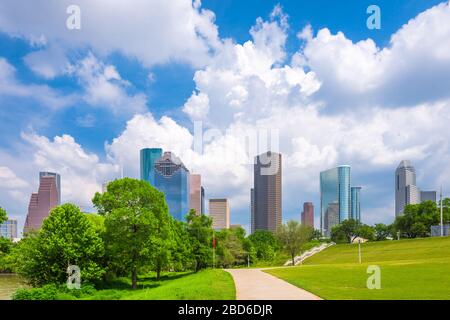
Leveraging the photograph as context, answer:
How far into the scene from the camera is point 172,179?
4797 cm

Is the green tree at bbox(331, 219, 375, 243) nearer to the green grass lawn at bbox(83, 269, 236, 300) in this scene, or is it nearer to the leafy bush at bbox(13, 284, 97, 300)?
the green grass lawn at bbox(83, 269, 236, 300)

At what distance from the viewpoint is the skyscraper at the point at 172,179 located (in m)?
41.9

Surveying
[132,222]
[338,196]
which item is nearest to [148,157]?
[132,222]

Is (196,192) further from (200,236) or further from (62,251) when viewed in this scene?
(62,251)

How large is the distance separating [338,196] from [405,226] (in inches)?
1794

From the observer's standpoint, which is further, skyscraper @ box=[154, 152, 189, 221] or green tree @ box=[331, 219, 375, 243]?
green tree @ box=[331, 219, 375, 243]

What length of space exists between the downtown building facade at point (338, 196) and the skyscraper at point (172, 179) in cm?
1610

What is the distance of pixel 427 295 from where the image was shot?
17266mm

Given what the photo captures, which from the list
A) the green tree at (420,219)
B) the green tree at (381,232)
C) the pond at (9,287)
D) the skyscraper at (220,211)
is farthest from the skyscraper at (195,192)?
the green tree at (381,232)

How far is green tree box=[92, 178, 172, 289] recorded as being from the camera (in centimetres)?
3753

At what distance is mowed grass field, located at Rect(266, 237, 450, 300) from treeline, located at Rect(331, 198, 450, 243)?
18.8 metres

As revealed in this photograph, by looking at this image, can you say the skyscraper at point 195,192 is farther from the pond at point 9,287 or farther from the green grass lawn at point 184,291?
the pond at point 9,287

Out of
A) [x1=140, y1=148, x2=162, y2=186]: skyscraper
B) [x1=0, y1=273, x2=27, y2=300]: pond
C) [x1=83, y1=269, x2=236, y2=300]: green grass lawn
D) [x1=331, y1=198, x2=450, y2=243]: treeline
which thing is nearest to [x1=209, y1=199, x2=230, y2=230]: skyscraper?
[x1=331, y1=198, x2=450, y2=243]: treeline
